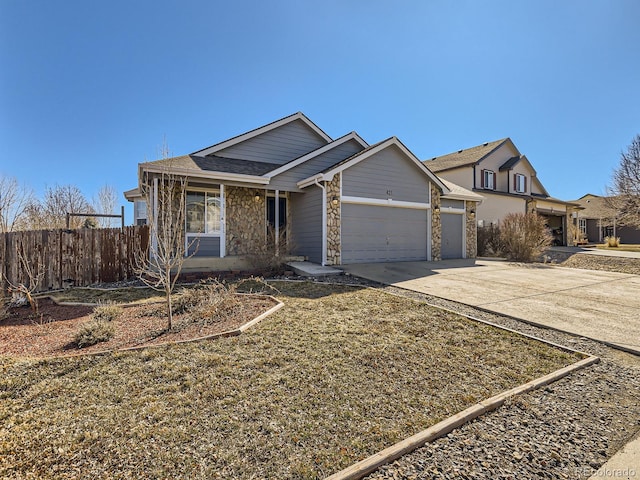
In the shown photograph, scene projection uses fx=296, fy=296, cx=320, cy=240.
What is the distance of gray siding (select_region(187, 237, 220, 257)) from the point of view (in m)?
10.7

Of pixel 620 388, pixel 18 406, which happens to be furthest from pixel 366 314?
pixel 18 406

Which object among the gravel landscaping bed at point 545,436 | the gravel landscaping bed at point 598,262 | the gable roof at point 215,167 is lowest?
the gravel landscaping bed at point 545,436

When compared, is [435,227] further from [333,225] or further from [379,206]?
[333,225]

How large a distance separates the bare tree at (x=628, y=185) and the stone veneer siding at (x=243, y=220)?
92.3 feet

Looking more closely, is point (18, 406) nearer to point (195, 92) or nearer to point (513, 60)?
point (195, 92)

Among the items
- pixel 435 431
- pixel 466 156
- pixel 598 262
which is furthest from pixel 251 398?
pixel 466 156

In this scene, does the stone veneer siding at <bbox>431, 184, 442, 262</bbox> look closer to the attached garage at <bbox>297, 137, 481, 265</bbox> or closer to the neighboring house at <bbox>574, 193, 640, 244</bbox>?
the attached garage at <bbox>297, 137, 481, 265</bbox>

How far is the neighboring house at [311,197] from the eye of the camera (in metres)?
10.8

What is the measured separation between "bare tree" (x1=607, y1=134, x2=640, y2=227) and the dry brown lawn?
28.4 m

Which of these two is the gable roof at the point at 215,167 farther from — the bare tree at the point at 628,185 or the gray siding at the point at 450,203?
the bare tree at the point at 628,185

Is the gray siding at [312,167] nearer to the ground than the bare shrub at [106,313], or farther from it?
farther from it

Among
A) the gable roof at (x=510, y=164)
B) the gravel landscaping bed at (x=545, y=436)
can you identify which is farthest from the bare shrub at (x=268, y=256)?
the gable roof at (x=510, y=164)

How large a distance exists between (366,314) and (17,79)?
15.6m

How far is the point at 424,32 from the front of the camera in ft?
32.8
